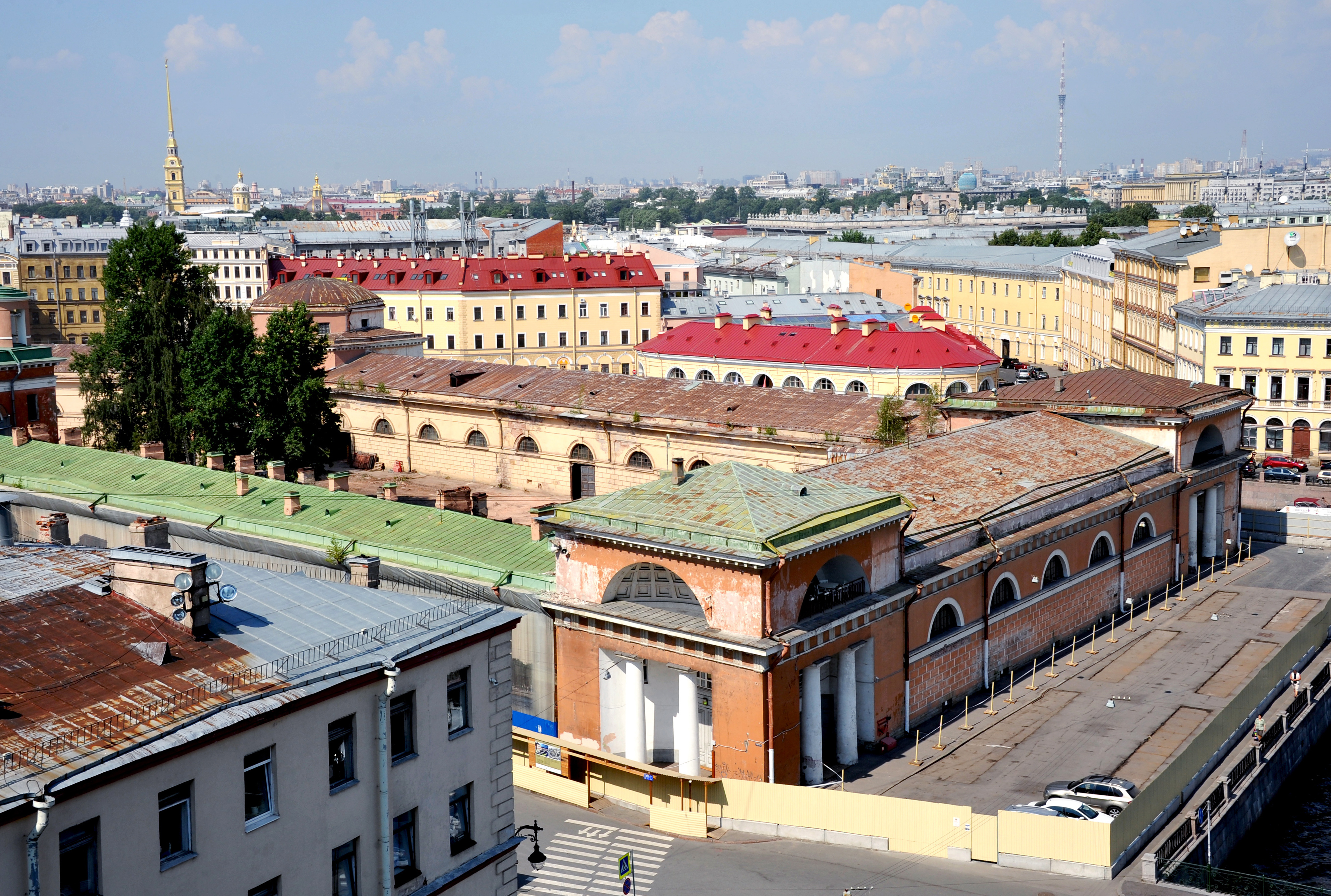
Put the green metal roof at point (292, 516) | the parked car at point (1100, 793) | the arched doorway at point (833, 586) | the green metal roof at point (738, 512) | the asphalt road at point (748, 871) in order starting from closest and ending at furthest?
1. the asphalt road at point (748, 871)
2. the parked car at point (1100, 793)
3. the green metal roof at point (738, 512)
4. the arched doorway at point (833, 586)
5. the green metal roof at point (292, 516)

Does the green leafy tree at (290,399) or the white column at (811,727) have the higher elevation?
the green leafy tree at (290,399)

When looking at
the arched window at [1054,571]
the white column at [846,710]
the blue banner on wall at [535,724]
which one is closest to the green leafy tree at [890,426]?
the arched window at [1054,571]

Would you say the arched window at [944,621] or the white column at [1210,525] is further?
the white column at [1210,525]

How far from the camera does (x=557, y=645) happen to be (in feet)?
112

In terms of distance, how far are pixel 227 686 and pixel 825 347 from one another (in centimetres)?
5782

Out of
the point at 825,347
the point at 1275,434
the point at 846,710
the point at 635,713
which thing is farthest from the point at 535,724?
the point at 1275,434

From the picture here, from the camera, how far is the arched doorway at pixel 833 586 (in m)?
33.3

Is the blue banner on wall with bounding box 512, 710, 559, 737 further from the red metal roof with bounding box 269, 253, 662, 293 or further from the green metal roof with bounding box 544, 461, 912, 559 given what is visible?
the red metal roof with bounding box 269, 253, 662, 293

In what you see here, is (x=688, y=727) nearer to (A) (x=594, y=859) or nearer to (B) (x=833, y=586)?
(A) (x=594, y=859)

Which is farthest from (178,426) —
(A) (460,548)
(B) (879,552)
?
(B) (879,552)

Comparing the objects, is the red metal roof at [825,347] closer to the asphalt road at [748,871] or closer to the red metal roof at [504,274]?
the red metal roof at [504,274]

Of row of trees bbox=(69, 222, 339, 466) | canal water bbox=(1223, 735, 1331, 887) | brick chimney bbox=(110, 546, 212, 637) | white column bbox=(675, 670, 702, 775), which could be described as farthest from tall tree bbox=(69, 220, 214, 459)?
canal water bbox=(1223, 735, 1331, 887)

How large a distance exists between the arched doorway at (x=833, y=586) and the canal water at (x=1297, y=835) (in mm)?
10685

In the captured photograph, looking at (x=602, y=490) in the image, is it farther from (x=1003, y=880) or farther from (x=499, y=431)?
(x=1003, y=880)
